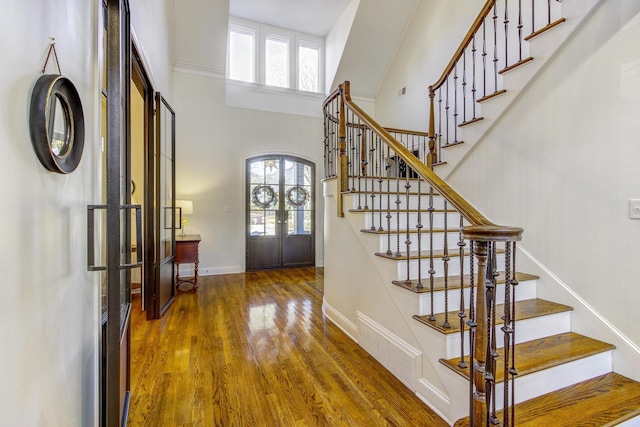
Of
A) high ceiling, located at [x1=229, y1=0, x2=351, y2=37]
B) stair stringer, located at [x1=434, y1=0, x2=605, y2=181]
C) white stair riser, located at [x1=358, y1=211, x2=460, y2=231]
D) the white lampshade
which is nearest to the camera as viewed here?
stair stringer, located at [x1=434, y1=0, x2=605, y2=181]

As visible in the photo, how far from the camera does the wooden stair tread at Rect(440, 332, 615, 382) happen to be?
1.67 meters

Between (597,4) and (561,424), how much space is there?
262 cm

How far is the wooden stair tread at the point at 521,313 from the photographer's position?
180 cm

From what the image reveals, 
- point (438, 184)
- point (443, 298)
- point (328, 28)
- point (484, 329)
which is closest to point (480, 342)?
point (484, 329)

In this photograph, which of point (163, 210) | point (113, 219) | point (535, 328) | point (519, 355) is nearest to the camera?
point (113, 219)

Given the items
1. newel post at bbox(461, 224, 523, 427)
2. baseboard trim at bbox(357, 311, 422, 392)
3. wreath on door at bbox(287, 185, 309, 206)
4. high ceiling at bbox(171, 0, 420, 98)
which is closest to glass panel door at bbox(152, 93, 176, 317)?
high ceiling at bbox(171, 0, 420, 98)

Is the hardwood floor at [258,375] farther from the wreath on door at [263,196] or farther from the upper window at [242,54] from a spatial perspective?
the upper window at [242,54]

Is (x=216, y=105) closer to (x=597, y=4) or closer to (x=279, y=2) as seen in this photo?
(x=279, y=2)

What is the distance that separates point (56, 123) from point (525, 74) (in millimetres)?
3108

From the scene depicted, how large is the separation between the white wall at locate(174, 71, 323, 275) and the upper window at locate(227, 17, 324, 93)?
0.72m

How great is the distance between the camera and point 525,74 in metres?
2.51

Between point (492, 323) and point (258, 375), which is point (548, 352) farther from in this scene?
point (258, 375)

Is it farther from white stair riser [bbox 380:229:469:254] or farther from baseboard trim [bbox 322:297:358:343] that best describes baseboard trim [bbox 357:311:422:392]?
white stair riser [bbox 380:229:469:254]

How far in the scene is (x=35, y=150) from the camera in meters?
0.89
